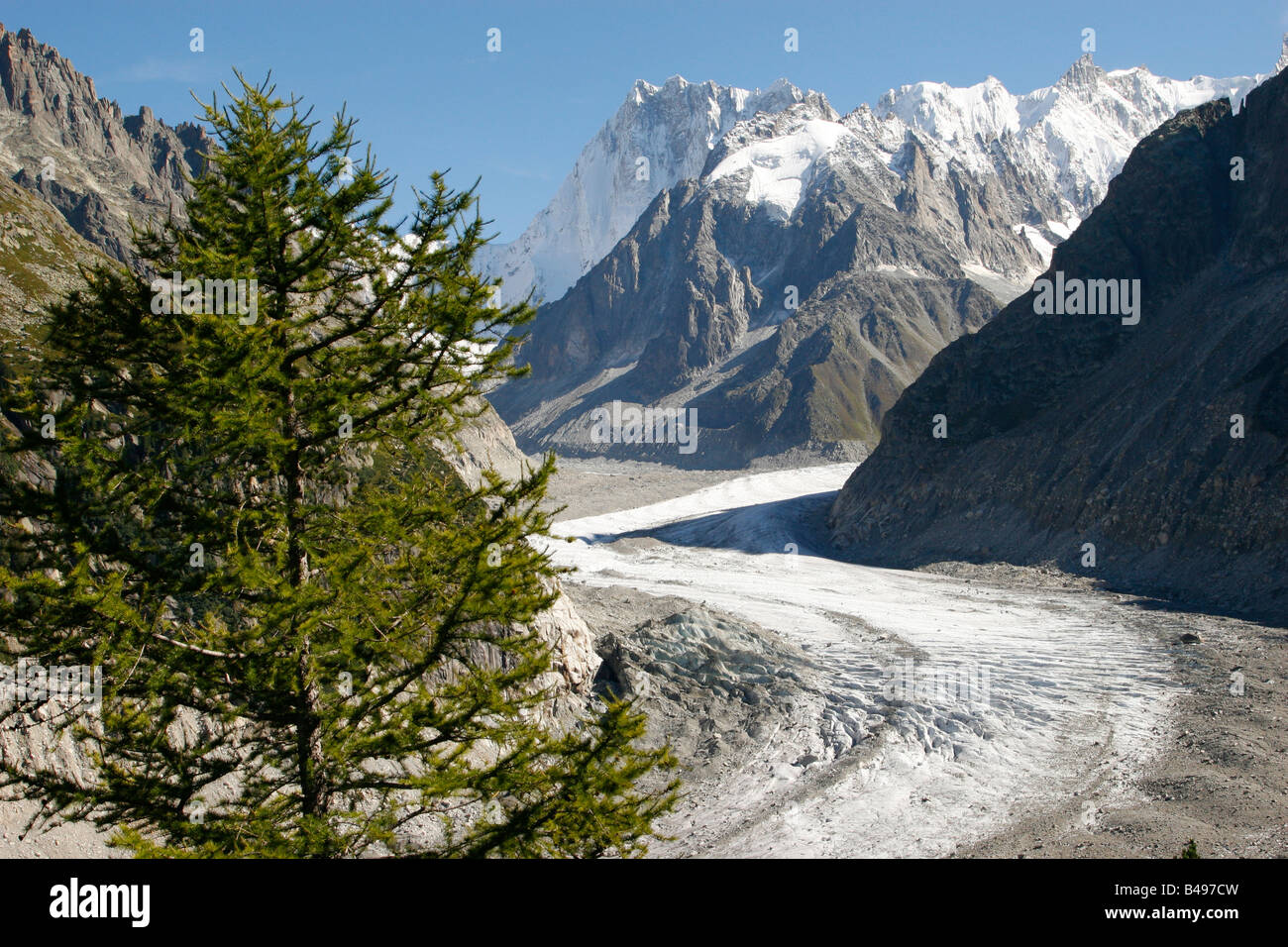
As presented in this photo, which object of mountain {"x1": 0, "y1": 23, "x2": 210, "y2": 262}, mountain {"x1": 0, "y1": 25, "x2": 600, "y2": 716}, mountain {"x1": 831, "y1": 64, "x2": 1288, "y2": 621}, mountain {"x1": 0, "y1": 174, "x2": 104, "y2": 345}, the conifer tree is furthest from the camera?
mountain {"x1": 0, "y1": 23, "x2": 210, "y2": 262}

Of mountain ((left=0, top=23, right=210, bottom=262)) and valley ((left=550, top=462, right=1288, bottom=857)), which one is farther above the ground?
mountain ((left=0, top=23, right=210, bottom=262))

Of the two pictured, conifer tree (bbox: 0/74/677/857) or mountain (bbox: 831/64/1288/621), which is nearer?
conifer tree (bbox: 0/74/677/857)

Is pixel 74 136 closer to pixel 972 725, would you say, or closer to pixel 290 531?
pixel 972 725

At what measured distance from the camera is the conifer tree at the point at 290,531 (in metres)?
6.82

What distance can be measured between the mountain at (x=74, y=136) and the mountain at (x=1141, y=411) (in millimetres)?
104929

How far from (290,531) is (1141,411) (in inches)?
2092

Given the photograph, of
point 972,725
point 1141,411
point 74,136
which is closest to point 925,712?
point 972,725

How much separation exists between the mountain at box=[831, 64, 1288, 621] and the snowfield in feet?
18.6

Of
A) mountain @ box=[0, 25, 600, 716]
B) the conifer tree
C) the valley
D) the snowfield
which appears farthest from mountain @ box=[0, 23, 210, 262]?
the conifer tree

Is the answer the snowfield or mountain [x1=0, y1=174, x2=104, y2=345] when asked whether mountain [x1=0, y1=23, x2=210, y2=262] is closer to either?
mountain [x1=0, y1=174, x2=104, y2=345]

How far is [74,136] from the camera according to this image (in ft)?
439

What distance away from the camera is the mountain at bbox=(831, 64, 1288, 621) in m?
41.7

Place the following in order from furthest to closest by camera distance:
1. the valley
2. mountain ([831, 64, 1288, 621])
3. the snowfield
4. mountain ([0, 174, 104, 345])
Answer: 1. mountain ([831, 64, 1288, 621])
2. the snowfield
3. the valley
4. mountain ([0, 174, 104, 345])

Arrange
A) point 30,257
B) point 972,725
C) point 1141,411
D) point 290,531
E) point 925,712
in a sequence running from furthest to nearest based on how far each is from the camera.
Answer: point 1141,411 < point 925,712 < point 972,725 < point 30,257 < point 290,531
